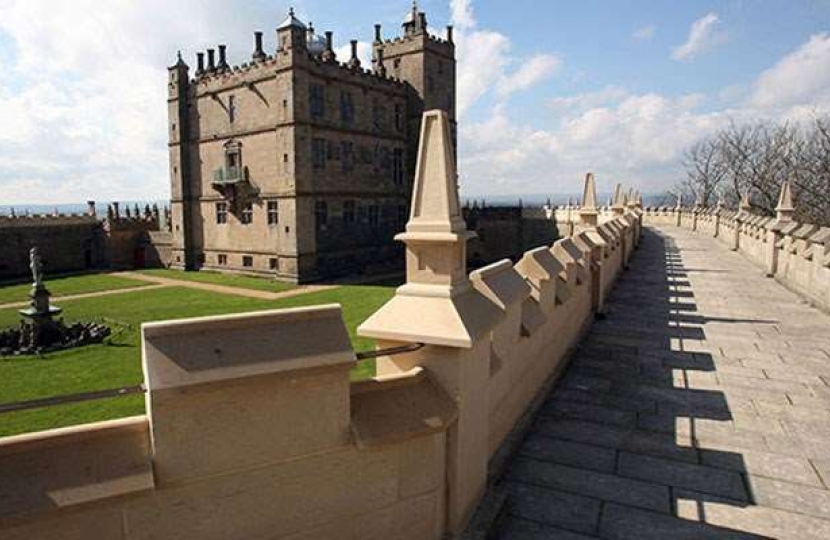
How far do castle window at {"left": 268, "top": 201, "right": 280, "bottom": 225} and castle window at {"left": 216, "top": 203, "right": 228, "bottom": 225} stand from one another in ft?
15.7

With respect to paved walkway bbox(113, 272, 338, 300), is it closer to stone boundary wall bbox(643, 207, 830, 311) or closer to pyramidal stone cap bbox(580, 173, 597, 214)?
pyramidal stone cap bbox(580, 173, 597, 214)

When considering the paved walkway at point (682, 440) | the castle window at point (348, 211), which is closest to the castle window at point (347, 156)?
the castle window at point (348, 211)

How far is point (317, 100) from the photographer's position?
33.9 meters

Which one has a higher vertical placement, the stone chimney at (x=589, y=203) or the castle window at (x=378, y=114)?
the castle window at (x=378, y=114)

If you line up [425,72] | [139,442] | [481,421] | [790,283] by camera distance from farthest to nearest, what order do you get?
[425,72] < [790,283] < [481,421] < [139,442]

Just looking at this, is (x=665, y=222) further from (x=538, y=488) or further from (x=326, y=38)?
(x=538, y=488)

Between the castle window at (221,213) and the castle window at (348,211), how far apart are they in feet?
28.5

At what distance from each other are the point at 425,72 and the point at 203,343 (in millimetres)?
41498

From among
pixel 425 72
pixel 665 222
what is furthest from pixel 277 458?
pixel 665 222

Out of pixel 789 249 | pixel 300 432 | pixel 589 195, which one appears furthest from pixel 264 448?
pixel 789 249

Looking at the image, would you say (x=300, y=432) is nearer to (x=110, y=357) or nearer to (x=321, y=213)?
(x=110, y=357)

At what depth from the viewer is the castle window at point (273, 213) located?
34750mm

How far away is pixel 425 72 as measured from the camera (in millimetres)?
40938

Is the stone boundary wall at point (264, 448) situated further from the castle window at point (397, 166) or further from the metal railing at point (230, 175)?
the castle window at point (397, 166)
